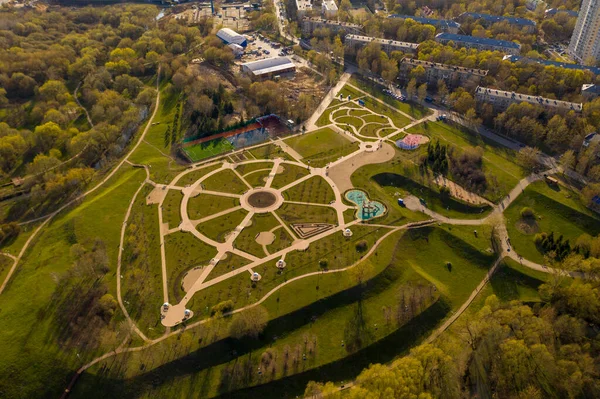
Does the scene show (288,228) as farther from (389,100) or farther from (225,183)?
(389,100)

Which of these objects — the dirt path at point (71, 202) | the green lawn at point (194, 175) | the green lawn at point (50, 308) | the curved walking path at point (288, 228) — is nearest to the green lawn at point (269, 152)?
the curved walking path at point (288, 228)

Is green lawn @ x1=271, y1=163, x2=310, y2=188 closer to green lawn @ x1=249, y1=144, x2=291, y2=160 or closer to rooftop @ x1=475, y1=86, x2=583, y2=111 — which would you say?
green lawn @ x1=249, y1=144, x2=291, y2=160

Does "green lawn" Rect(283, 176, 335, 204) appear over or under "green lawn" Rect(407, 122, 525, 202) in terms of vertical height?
under

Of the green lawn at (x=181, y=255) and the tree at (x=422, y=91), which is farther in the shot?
the tree at (x=422, y=91)

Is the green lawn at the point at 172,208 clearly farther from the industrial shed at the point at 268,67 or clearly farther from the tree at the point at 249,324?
the industrial shed at the point at 268,67

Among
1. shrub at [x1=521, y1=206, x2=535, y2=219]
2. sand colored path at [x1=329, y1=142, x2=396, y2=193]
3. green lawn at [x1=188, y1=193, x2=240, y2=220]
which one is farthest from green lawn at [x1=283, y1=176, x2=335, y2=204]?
shrub at [x1=521, y1=206, x2=535, y2=219]

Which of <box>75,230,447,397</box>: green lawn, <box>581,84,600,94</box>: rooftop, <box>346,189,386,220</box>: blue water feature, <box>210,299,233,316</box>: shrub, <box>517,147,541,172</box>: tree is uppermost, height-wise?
<box>581,84,600,94</box>: rooftop
